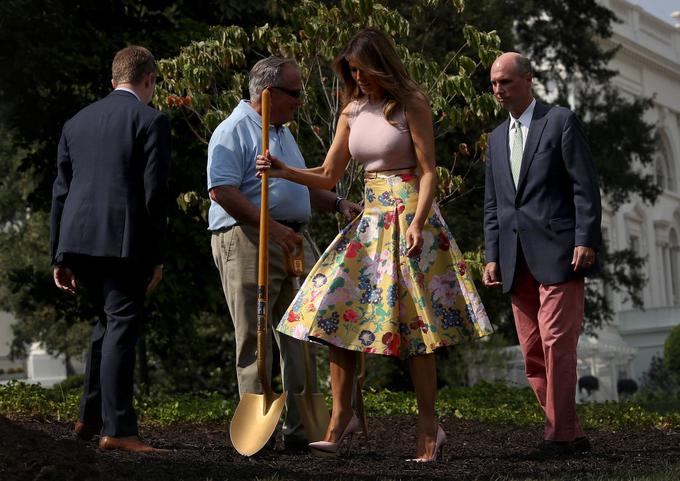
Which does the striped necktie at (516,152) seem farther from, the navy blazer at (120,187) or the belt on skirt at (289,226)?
the navy blazer at (120,187)

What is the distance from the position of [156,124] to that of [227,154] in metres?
0.43

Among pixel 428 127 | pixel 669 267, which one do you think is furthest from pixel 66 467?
pixel 669 267

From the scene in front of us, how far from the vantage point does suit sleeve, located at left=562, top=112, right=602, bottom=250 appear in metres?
7.53

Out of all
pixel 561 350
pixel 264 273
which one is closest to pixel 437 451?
pixel 561 350

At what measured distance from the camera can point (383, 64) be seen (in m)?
6.92

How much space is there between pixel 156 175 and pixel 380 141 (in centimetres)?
114

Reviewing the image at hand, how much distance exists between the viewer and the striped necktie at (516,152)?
7844 mm

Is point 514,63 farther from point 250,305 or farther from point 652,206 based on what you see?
point 652,206

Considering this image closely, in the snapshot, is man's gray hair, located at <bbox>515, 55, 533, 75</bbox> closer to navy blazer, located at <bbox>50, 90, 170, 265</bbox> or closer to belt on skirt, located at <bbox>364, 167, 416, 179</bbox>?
belt on skirt, located at <bbox>364, 167, 416, 179</bbox>

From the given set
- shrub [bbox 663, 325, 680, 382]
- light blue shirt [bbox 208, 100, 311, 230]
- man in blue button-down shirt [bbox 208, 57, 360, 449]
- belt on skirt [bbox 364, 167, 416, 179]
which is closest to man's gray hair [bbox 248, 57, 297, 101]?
man in blue button-down shirt [bbox 208, 57, 360, 449]

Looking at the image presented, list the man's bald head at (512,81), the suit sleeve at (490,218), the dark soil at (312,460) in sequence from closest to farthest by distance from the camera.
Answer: the dark soil at (312,460) → the man's bald head at (512,81) → the suit sleeve at (490,218)

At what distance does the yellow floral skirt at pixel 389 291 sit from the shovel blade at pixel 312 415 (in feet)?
2.32

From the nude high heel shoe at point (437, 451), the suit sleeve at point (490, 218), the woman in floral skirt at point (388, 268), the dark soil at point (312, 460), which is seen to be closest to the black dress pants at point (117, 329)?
the dark soil at point (312, 460)

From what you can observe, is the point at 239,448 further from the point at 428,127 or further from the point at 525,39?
the point at 525,39
